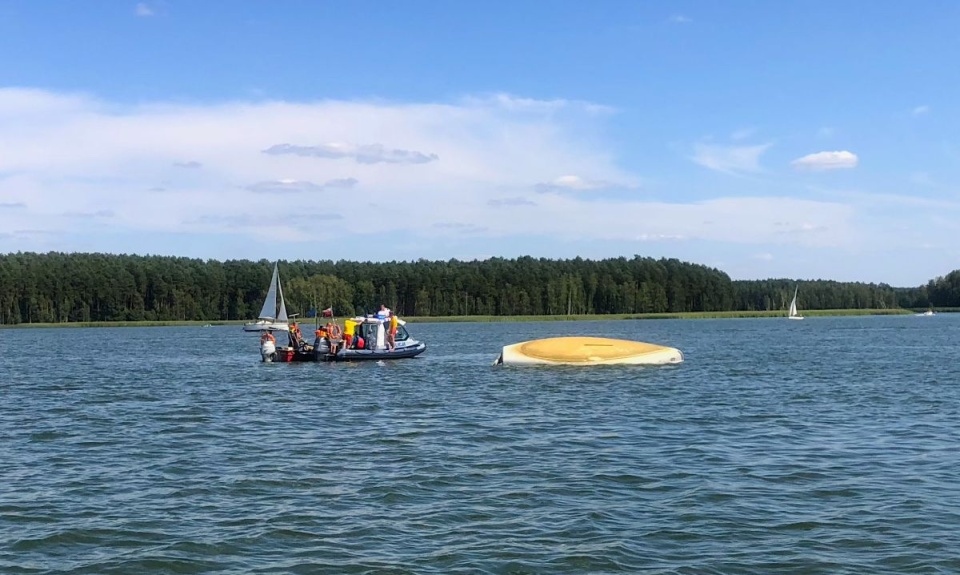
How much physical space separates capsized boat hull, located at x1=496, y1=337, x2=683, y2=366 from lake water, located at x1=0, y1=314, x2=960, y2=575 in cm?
1047

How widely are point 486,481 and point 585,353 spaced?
29.3m

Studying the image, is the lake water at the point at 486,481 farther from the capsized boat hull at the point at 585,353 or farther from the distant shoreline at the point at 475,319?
the distant shoreline at the point at 475,319

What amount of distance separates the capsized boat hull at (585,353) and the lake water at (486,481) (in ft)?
34.4

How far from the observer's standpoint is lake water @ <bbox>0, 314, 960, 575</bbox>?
12.5m

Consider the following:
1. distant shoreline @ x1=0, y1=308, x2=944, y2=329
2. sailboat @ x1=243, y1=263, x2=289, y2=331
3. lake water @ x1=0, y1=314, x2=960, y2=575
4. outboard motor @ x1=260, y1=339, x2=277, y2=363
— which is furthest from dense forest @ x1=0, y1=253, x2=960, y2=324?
lake water @ x1=0, y1=314, x2=960, y2=575

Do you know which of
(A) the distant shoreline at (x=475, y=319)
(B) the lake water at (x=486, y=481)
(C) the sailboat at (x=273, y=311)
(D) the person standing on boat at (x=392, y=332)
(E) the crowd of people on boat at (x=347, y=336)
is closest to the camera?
(B) the lake water at (x=486, y=481)

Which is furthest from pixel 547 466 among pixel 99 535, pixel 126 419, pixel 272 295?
pixel 272 295

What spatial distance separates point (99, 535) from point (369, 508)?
387 centimetres

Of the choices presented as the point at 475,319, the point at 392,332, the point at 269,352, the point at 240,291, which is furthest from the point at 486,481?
the point at 240,291

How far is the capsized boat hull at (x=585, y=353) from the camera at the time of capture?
45750 millimetres

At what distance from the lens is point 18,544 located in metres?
13.2

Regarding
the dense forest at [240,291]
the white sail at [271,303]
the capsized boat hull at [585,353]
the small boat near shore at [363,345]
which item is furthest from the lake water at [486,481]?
the dense forest at [240,291]

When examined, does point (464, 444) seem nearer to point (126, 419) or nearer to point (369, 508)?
point (369, 508)

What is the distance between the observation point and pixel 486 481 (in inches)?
674
